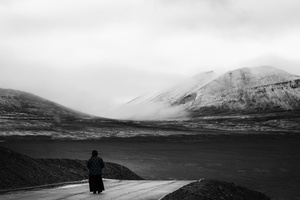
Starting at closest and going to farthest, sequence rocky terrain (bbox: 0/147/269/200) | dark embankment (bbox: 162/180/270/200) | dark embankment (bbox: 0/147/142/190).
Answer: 1. dark embankment (bbox: 162/180/270/200)
2. rocky terrain (bbox: 0/147/269/200)
3. dark embankment (bbox: 0/147/142/190)

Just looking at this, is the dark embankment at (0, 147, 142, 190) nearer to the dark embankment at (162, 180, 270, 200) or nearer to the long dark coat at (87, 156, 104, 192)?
the long dark coat at (87, 156, 104, 192)

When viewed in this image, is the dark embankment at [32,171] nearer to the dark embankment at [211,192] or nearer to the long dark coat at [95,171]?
the long dark coat at [95,171]

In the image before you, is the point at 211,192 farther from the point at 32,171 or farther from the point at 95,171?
the point at 32,171

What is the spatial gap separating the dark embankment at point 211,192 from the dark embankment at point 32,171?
386 inches

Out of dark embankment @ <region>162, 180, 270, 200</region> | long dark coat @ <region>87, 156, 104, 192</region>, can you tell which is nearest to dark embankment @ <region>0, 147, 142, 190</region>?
long dark coat @ <region>87, 156, 104, 192</region>

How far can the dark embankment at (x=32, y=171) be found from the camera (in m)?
26.2

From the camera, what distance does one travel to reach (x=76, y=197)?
19922 mm

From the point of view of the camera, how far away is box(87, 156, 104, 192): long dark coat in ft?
68.6

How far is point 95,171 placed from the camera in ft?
68.5

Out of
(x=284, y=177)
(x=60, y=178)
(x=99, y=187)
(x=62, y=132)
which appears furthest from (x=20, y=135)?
(x=99, y=187)

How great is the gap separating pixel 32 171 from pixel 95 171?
9.92m

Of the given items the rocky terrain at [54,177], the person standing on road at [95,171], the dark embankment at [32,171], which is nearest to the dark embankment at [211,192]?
the rocky terrain at [54,177]

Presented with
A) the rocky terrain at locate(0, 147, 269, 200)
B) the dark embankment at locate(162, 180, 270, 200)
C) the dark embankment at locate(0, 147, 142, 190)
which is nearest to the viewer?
the dark embankment at locate(162, 180, 270, 200)

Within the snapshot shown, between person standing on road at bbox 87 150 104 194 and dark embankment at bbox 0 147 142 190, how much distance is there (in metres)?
6.16
